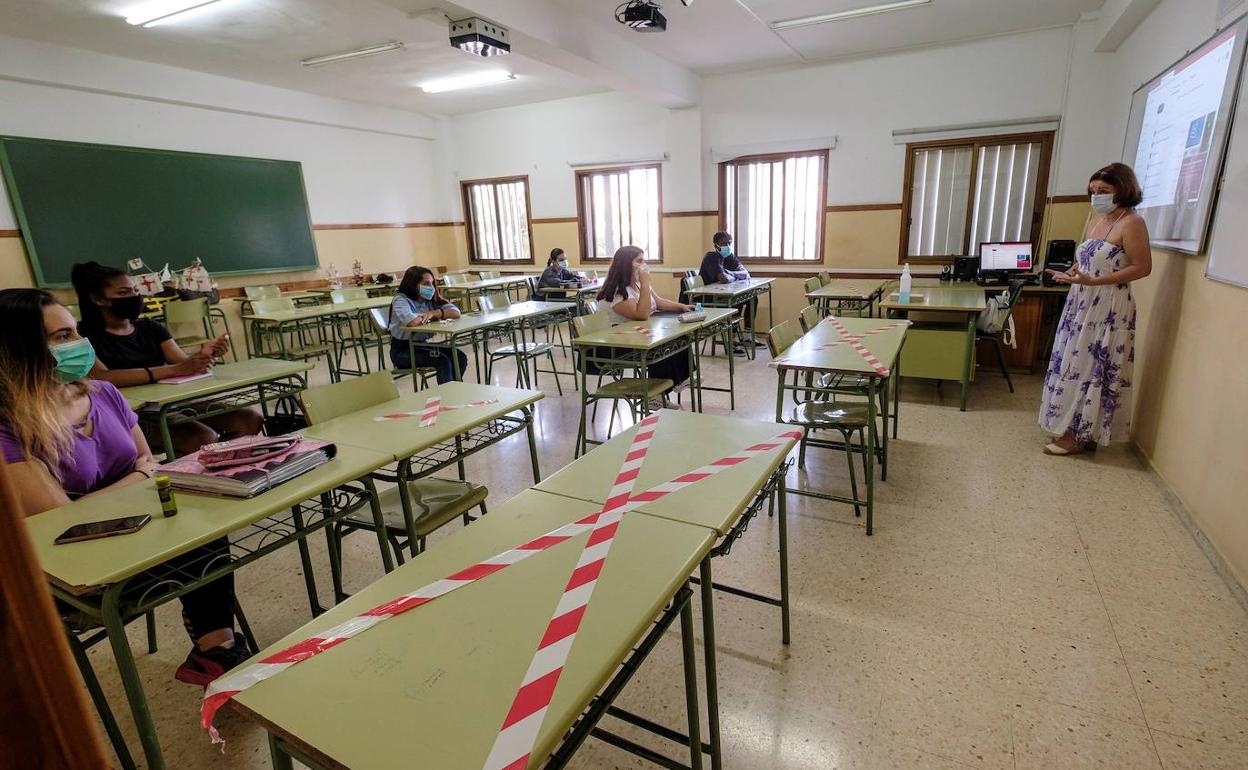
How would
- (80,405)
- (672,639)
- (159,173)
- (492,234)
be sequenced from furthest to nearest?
(492,234) < (159,173) < (672,639) < (80,405)

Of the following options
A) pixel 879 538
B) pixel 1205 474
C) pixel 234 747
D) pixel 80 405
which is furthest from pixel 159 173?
pixel 1205 474

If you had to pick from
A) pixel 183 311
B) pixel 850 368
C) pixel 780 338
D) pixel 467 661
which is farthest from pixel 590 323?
pixel 183 311

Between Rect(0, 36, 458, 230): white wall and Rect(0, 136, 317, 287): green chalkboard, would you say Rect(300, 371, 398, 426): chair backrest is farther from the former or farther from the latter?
Rect(0, 36, 458, 230): white wall

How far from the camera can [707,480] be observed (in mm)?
1580

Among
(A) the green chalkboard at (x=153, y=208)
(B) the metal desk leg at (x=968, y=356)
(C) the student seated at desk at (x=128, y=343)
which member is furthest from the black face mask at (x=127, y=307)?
(B) the metal desk leg at (x=968, y=356)

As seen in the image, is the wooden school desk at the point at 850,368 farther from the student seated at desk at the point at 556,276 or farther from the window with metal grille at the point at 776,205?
the student seated at desk at the point at 556,276

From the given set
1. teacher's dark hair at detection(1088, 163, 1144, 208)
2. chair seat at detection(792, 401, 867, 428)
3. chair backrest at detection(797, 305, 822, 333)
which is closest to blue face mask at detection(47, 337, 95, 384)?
chair seat at detection(792, 401, 867, 428)

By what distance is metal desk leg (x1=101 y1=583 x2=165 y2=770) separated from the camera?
126 cm

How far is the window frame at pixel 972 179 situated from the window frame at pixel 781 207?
0.85 meters

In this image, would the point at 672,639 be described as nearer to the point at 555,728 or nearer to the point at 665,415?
the point at 665,415

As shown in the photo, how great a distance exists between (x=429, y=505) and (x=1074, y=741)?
2149 millimetres

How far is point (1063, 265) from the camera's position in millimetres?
5145

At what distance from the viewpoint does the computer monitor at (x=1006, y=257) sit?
5.36 metres

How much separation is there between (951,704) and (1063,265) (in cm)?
495
